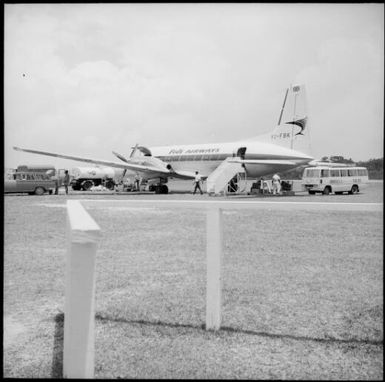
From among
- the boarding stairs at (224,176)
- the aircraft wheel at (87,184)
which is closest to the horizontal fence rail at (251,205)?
the boarding stairs at (224,176)

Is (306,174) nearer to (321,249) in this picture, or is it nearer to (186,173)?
(186,173)

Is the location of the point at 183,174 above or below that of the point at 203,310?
above

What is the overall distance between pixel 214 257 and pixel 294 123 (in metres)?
27.9

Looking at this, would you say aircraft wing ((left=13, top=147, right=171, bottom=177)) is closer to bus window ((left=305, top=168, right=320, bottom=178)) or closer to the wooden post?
bus window ((left=305, top=168, right=320, bottom=178))

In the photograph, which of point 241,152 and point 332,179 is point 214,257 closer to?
point 241,152

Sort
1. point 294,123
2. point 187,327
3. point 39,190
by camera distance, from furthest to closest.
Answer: point 294,123 < point 39,190 < point 187,327

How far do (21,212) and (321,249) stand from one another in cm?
1068

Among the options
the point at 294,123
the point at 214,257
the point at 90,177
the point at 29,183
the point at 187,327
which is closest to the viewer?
the point at 214,257

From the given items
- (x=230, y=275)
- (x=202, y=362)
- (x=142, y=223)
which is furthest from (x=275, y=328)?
(x=142, y=223)

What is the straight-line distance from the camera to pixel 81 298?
2.18 m

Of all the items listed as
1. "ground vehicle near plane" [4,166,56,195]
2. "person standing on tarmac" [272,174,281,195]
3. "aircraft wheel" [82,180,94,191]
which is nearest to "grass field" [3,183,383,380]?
"ground vehicle near plane" [4,166,56,195]

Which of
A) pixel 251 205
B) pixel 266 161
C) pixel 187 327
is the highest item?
pixel 266 161

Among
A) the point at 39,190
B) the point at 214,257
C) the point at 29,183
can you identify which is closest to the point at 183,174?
the point at 39,190

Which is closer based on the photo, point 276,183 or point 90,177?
point 276,183
